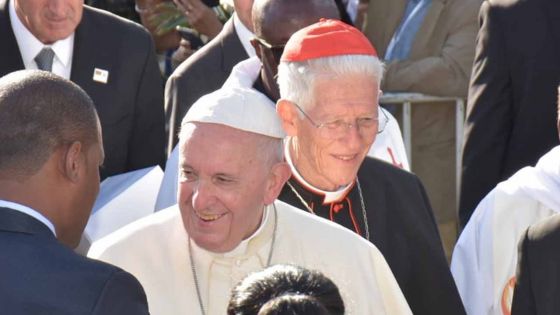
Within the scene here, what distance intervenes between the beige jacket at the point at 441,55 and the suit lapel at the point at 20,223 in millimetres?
4097

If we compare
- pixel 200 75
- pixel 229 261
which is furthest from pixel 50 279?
pixel 200 75

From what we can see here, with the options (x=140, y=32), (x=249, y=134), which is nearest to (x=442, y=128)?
(x=140, y=32)

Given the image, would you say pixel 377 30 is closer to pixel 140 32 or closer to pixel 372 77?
pixel 140 32

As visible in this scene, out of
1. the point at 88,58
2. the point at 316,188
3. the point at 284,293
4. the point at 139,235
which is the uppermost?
the point at 284,293

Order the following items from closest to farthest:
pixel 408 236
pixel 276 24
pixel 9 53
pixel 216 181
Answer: pixel 216 181
pixel 408 236
pixel 276 24
pixel 9 53

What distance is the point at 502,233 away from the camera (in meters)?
5.26

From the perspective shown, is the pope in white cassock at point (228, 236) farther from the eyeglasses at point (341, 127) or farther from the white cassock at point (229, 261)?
the eyeglasses at point (341, 127)

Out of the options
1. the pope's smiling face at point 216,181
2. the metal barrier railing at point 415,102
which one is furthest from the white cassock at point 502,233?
the metal barrier railing at point 415,102

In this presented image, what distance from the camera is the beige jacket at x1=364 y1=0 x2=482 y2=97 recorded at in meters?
7.61

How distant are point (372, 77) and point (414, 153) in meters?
2.91

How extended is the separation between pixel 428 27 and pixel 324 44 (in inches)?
111

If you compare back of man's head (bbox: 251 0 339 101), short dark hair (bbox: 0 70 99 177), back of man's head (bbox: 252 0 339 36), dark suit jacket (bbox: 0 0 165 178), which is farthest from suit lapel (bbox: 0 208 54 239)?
dark suit jacket (bbox: 0 0 165 178)

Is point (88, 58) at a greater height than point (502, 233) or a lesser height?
greater

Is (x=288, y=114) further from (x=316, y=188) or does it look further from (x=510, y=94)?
(x=510, y=94)
